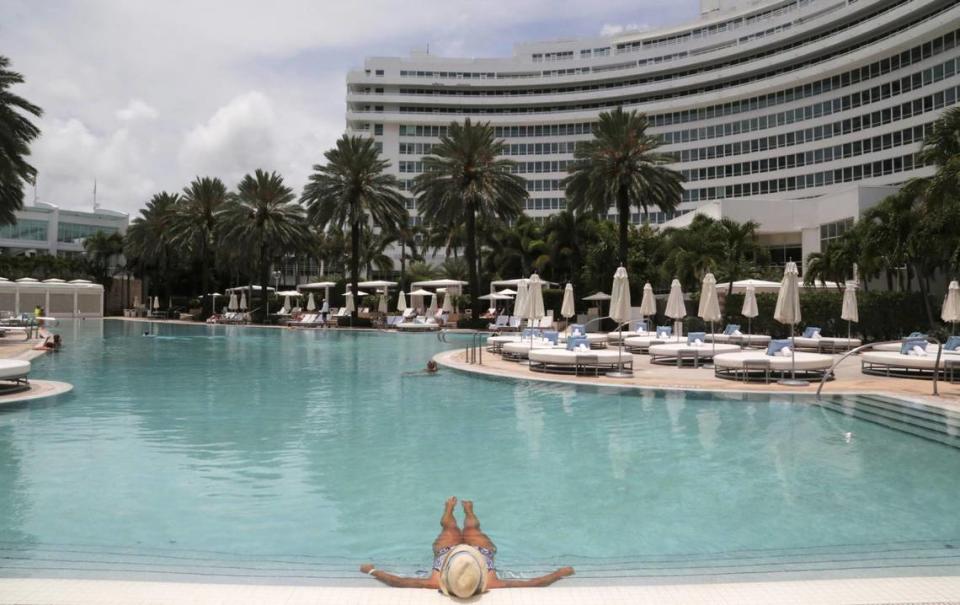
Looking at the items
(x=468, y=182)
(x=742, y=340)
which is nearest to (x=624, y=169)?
(x=468, y=182)

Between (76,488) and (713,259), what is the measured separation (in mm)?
30879

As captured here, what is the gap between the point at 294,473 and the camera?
26.5 feet

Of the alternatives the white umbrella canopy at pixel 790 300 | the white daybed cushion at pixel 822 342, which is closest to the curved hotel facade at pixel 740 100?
the white daybed cushion at pixel 822 342

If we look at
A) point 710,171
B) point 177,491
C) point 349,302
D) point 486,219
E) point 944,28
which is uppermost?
point 944,28

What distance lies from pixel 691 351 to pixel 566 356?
426 centimetres

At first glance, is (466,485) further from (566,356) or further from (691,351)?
(691,351)

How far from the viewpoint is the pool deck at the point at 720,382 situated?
13.1m

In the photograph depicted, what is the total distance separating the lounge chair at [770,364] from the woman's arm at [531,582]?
38.8 ft

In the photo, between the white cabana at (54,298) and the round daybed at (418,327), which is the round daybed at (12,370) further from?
the white cabana at (54,298)

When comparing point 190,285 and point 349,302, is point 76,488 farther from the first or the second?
point 190,285

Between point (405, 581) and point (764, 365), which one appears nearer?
point (405, 581)

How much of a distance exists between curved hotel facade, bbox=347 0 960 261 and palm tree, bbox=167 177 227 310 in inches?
897

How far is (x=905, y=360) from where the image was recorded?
15.7m

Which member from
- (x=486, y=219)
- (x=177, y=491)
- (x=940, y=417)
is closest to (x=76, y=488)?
(x=177, y=491)
